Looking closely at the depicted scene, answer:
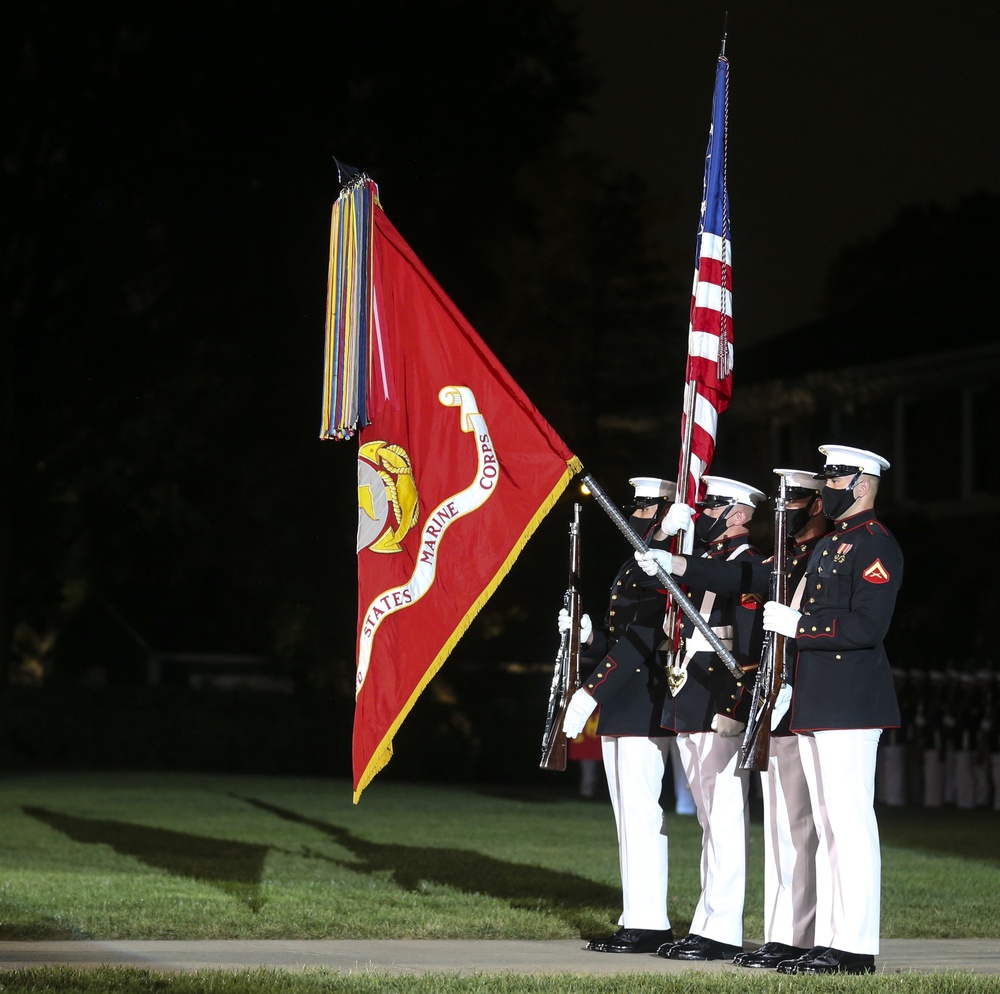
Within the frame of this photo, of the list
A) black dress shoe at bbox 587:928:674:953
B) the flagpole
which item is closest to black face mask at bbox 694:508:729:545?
the flagpole

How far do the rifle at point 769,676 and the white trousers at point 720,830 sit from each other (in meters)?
0.48

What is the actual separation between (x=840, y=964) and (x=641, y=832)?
1.25 m

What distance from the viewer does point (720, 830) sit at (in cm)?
958

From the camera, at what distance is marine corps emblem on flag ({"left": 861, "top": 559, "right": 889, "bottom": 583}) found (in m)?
8.95

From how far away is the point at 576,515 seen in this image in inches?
395

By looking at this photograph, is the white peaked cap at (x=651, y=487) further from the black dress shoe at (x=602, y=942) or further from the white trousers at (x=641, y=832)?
the black dress shoe at (x=602, y=942)

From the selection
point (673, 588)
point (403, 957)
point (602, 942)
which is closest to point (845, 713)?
point (673, 588)

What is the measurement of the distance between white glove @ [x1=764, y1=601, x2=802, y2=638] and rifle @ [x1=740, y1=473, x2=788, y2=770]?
6cm

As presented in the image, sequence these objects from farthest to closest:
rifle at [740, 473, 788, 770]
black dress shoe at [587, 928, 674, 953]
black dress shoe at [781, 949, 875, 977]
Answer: black dress shoe at [587, 928, 674, 953] → rifle at [740, 473, 788, 770] → black dress shoe at [781, 949, 875, 977]

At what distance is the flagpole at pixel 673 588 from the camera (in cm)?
916

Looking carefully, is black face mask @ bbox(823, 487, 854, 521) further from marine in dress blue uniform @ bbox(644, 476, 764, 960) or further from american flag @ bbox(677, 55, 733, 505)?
Answer: american flag @ bbox(677, 55, 733, 505)

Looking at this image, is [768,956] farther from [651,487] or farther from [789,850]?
[651,487]

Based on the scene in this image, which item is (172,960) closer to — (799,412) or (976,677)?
(976,677)

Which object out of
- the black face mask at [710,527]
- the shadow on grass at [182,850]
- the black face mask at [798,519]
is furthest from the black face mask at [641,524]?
the shadow on grass at [182,850]
